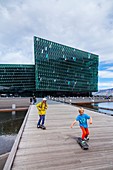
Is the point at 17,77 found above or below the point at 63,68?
below

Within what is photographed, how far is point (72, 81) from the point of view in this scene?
302ft

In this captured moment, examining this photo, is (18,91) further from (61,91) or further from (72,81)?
(72,81)

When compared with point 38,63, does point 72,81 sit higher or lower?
lower

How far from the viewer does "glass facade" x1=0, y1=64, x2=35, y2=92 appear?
79.6m

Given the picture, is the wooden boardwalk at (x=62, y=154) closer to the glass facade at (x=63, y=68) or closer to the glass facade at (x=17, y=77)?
the glass facade at (x=63, y=68)

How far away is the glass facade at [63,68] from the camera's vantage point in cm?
8106

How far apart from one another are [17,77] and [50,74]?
57.9 feet

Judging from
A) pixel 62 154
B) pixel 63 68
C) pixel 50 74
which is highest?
pixel 63 68

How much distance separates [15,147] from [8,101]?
29.1 metres

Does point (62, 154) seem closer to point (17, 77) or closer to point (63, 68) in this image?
point (17, 77)

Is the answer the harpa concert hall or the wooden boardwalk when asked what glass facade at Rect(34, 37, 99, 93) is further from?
the wooden boardwalk

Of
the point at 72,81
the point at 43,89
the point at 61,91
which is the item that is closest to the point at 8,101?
the point at 43,89

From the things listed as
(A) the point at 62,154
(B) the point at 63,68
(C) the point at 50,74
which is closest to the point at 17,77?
(C) the point at 50,74

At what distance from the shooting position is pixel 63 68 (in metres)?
90.1
